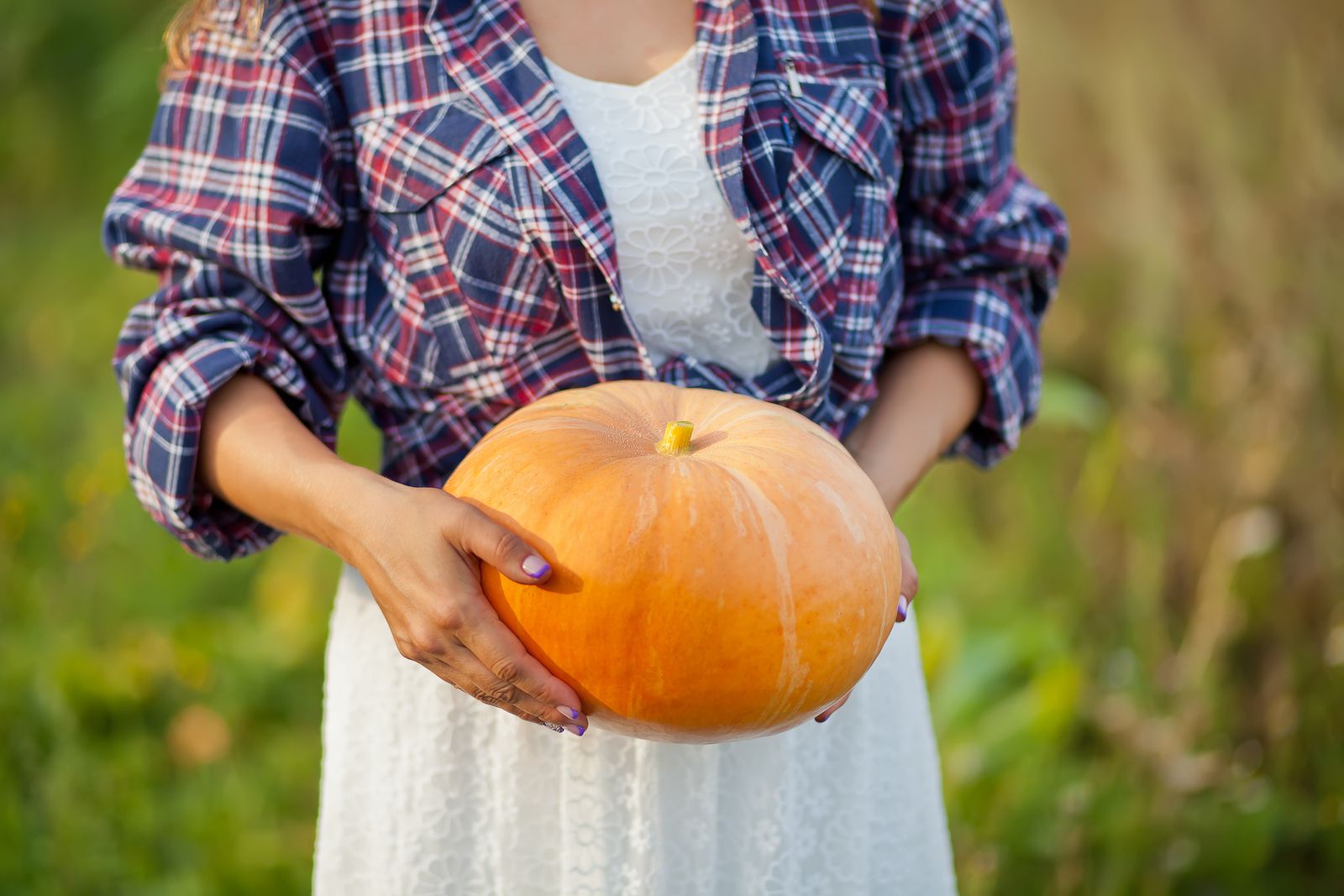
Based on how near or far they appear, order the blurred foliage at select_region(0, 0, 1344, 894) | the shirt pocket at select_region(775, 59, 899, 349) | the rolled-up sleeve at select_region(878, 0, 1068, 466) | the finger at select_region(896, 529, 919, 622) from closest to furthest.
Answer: the finger at select_region(896, 529, 919, 622), the shirt pocket at select_region(775, 59, 899, 349), the rolled-up sleeve at select_region(878, 0, 1068, 466), the blurred foliage at select_region(0, 0, 1344, 894)

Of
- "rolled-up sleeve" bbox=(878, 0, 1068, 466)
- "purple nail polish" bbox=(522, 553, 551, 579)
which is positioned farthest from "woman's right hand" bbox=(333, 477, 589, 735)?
"rolled-up sleeve" bbox=(878, 0, 1068, 466)

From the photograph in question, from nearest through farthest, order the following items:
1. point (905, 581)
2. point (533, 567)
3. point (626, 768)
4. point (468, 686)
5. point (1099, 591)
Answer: point (533, 567) → point (468, 686) → point (905, 581) → point (626, 768) → point (1099, 591)

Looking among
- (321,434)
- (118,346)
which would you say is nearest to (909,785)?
(321,434)

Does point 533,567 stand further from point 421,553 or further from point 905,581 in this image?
point 905,581

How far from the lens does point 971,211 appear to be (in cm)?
162

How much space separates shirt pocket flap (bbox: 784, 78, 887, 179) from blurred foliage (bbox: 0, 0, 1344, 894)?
164 cm

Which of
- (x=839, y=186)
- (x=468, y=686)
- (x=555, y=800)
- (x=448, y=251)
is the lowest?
(x=555, y=800)

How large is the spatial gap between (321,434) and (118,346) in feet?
0.85

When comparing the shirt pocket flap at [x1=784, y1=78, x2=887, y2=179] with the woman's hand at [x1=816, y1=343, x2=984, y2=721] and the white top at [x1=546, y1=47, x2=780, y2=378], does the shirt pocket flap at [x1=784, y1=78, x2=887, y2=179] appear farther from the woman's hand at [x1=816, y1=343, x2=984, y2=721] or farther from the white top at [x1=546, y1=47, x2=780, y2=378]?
the woman's hand at [x1=816, y1=343, x2=984, y2=721]

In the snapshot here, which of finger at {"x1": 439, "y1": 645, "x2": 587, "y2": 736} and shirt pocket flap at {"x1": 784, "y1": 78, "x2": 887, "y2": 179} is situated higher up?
shirt pocket flap at {"x1": 784, "y1": 78, "x2": 887, "y2": 179}

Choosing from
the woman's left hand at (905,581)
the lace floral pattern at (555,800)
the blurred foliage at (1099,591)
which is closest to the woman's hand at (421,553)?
the lace floral pattern at (555,800)

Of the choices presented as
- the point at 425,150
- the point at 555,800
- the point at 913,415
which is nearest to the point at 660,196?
the point at 425,150

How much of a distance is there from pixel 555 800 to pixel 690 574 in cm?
49

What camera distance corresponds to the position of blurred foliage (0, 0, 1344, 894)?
107 inches
